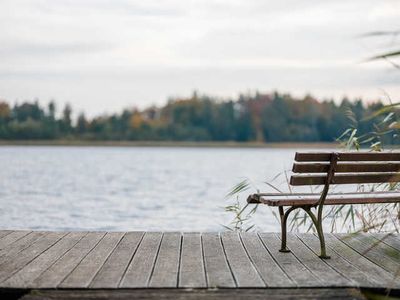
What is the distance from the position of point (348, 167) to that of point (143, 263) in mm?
1504

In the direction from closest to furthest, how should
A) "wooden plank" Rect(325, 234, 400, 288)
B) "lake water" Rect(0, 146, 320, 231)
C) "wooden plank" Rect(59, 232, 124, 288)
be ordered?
"wooden plank" Rect(59, 232, 124, 288) < "wooden plank" Rect(325, 234, 400, 288) < "lake water" Rect(0, 146, 320, 231)

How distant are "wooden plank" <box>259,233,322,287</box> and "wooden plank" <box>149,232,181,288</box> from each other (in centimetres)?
65

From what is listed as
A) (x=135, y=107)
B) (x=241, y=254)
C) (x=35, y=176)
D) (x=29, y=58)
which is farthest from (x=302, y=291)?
(x=135, y=107)

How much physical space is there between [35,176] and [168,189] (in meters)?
9.31

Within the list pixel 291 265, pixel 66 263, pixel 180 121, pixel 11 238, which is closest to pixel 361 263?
pixel 291 265

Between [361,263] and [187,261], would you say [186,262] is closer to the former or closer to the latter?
[187,261]

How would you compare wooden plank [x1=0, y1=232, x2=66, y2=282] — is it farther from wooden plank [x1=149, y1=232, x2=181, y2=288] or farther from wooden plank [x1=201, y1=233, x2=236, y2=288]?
wooden plank [x1=201, y1=233, x2=236, y2=288]

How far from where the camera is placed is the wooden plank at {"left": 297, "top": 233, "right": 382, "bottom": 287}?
13.6 feet

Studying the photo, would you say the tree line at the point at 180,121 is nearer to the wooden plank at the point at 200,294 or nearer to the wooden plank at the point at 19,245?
the wooden plank at the point at 19,245

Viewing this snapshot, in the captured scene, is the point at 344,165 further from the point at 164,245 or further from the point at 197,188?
the point at 197,188

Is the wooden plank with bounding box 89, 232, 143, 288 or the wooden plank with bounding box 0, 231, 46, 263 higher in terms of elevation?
the wooden plank with bounding box 0, 231, 46, 263

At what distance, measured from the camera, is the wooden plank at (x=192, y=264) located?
13.5 feet

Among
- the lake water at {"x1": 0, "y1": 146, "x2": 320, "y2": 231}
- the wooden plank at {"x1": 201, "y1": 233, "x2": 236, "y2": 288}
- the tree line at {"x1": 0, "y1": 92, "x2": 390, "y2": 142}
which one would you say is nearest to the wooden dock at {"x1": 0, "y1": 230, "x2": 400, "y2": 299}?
the wooden plank at {"x1": 201, "y1": 233, "x2": 236, "y2": 288}

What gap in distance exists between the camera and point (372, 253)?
5.11 m
